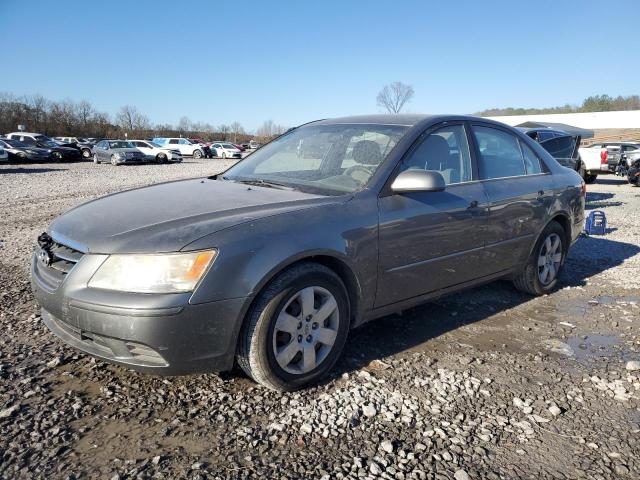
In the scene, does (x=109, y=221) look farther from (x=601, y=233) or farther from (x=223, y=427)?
(x=601, y=233)

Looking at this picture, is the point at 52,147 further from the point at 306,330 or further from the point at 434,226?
the point at 306,330

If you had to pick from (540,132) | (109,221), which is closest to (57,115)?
(540,132)

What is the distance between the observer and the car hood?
2.51 m

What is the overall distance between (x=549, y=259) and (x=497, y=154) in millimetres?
1284

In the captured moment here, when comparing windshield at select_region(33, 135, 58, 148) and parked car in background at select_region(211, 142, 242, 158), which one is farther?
parked car in background at select_region(211, 142, 242, 158)

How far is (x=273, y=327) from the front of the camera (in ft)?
8.77

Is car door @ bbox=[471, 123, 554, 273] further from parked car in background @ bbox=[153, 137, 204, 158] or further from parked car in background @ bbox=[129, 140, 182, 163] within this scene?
parked car in background @ bbox=[153, 137, 204, 158]

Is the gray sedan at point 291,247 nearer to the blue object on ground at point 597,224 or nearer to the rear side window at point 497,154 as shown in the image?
the rear side window at point 497,154

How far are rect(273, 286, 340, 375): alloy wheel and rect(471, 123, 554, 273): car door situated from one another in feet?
5.40

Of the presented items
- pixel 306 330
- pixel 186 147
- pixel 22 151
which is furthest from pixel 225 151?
pixel 306 330

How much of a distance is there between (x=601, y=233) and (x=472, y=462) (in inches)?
268

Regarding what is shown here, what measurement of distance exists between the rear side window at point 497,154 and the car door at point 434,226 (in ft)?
0.57

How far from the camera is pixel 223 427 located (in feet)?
8.06

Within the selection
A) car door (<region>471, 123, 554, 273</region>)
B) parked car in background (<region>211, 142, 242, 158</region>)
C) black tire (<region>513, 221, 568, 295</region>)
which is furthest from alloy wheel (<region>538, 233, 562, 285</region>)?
parked car in background (<region>211, 142, 242, 158</region>)
